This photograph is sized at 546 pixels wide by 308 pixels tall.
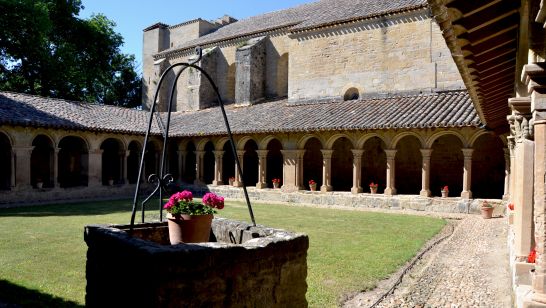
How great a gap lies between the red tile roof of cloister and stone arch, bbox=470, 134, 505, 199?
2806mm

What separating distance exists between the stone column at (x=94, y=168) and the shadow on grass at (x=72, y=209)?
261cm

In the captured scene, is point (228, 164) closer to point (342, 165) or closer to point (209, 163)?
point (209, 163)

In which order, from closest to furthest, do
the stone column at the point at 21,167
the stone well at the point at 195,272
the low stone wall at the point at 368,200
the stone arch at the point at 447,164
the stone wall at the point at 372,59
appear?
the stone well at the point at 195,272
the low stone wall at the point at 368,200
the stone column at the point at 21,167
the stone wall at the point at 372,59
the stone arch at the point at 447,164

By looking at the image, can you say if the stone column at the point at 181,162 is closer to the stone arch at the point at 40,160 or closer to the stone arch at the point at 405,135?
the stone arch at the point at 40,160

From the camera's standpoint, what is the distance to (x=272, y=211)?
49.2 ft

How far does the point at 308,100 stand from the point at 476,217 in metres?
10.9

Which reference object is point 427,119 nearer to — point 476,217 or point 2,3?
point 476,217

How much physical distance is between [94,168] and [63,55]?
1596cm

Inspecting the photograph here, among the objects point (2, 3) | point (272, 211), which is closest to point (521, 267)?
point (272, 211)

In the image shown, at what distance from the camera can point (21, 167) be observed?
1702 centimetres

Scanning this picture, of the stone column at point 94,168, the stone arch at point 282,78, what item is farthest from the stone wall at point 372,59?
the stone column at point 94,168

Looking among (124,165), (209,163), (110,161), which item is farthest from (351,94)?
(110,161)

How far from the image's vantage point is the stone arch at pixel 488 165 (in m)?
17.9

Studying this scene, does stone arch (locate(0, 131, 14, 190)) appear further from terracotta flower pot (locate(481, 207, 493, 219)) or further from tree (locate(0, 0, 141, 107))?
terracotta flower pot (locate(481, 207, 493, 219))
